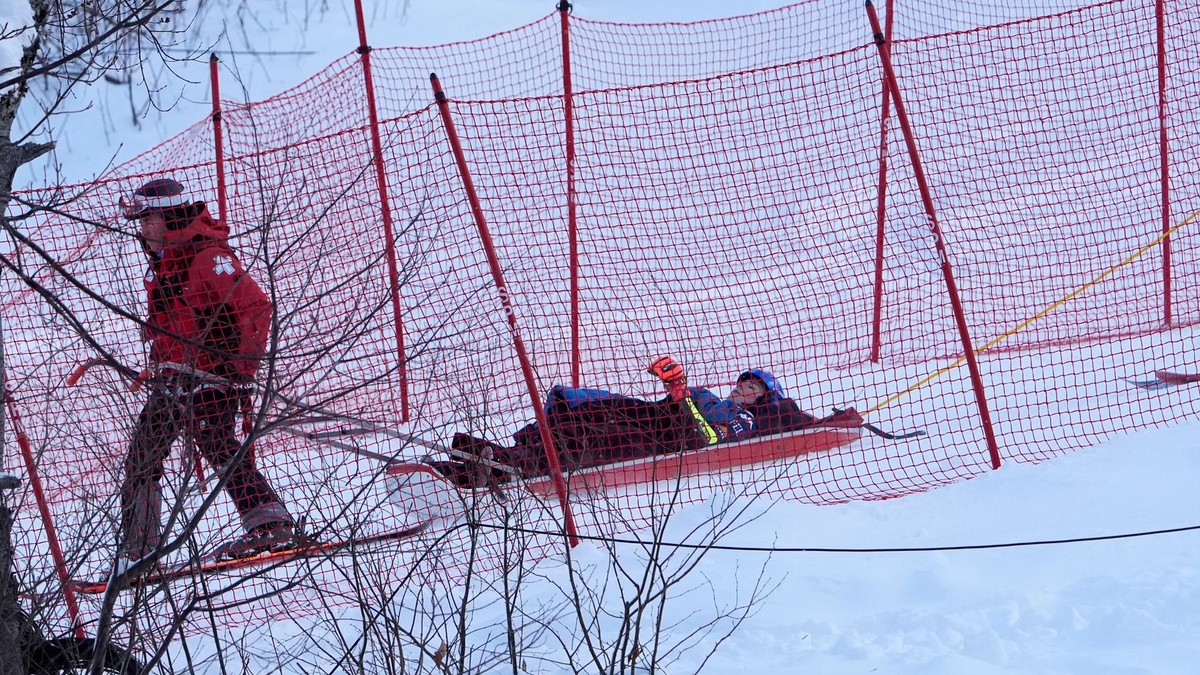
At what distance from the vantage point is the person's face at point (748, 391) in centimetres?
678

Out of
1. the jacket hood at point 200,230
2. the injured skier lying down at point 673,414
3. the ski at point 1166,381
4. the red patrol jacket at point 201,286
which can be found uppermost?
the jacket hood at point 200,230

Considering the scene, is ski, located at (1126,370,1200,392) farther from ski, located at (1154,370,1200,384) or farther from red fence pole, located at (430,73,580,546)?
red fence pole, located at (430,73,580,546)

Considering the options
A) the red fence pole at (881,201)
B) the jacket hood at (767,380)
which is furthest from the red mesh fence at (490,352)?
the jacket hood at (767,380)

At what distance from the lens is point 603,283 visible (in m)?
16.2

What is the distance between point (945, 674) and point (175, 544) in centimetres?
248

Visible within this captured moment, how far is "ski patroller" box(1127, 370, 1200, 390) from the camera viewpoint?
666 centimetres

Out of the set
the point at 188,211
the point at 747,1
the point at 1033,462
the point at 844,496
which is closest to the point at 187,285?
the point at 188,211

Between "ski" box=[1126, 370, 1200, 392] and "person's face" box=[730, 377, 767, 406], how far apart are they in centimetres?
196

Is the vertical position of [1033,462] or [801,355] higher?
[801,355]

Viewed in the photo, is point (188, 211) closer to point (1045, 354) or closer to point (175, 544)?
point (175, 544)

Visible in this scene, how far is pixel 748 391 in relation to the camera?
6.85 m

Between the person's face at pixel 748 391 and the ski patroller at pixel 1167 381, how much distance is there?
196 centimetres

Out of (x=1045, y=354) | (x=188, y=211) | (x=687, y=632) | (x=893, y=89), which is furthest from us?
(x=1045, y=354)

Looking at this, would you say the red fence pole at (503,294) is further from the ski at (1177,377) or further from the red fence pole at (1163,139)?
the red fence pole at (1163,139)
